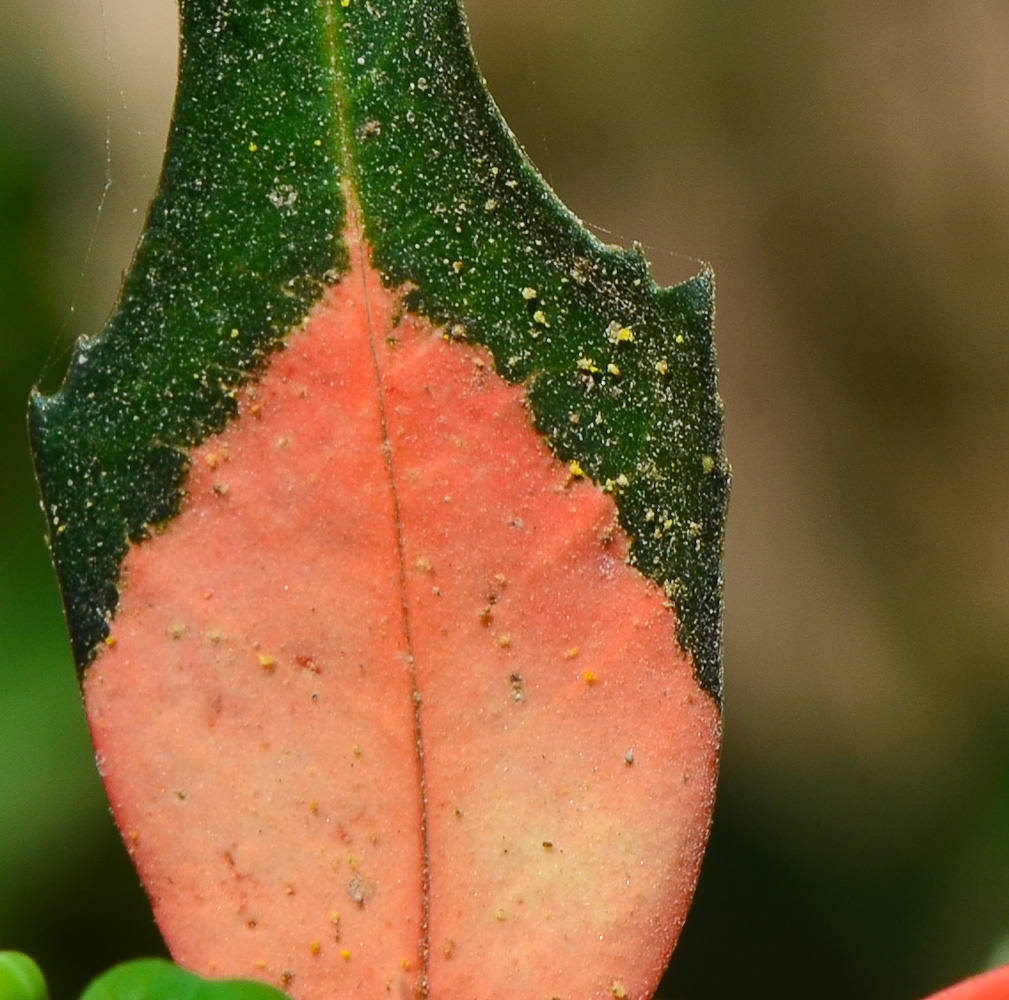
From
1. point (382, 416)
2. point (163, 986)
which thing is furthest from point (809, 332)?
point (163, 986)

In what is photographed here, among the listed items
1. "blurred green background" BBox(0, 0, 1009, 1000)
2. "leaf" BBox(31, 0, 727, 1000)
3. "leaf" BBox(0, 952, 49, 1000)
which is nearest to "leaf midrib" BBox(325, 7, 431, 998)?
"leaf" BBox(31, 0, 727, 1000)

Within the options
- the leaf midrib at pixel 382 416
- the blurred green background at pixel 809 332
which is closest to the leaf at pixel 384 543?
the leaf midrib at pixel 382 416

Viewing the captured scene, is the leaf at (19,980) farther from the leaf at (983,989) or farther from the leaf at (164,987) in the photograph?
the leaf at (983,989)

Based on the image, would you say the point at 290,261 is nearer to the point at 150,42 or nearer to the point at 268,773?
the point at 268,773

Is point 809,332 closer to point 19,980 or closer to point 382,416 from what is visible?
point 382,416

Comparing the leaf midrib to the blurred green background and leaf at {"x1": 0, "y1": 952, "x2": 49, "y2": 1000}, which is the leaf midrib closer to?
leaf at {"x1": 0, "y1": 952, "x2": 49, "y2": 1000}
